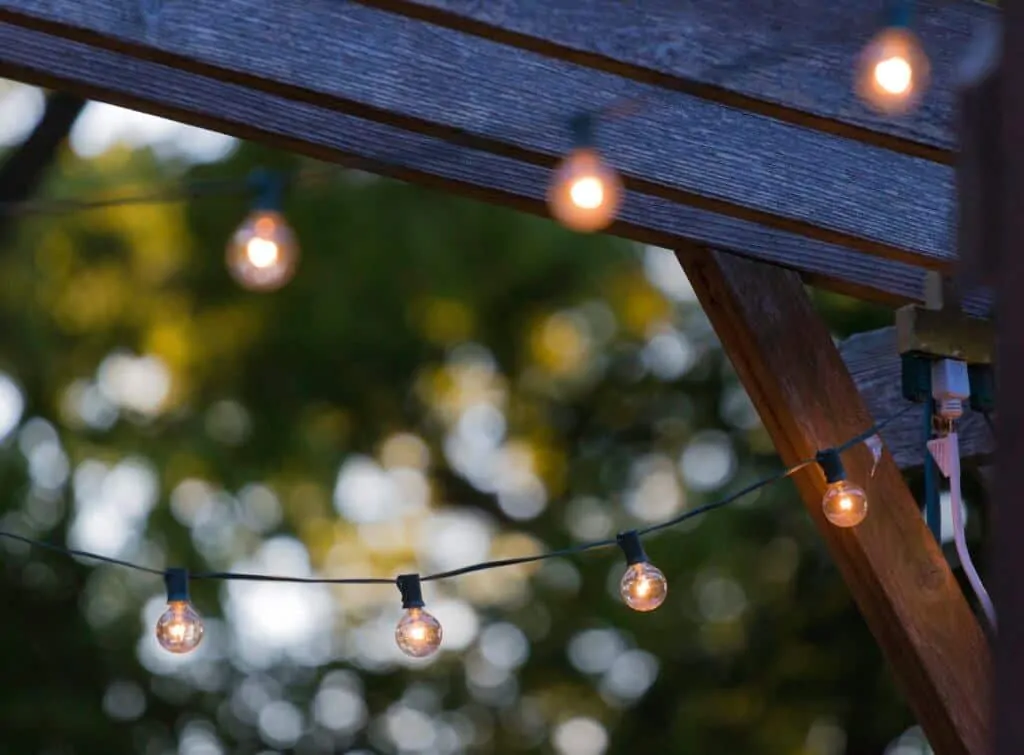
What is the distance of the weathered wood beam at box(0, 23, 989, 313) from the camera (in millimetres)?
2258

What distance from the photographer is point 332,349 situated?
5.95m

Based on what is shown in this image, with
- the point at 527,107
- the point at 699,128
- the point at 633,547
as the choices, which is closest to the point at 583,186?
the point at 527,107

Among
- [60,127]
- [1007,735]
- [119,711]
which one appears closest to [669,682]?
[119,711]

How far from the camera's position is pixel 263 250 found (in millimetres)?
2268

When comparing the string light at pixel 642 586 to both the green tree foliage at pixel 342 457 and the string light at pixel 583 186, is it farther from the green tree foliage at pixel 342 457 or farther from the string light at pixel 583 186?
the green tree foliage at pixel 342 457

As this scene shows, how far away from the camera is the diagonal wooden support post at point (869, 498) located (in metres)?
2.62

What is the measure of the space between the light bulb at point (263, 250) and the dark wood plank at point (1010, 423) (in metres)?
1.15

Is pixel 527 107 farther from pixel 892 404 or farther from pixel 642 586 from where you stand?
pixel 892 404

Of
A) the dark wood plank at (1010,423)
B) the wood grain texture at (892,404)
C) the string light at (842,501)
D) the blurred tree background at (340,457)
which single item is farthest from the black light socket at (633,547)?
the blurred tree background at (340,457)

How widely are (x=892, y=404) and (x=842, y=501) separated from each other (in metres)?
0.70

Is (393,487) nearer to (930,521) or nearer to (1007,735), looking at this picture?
(930,521)

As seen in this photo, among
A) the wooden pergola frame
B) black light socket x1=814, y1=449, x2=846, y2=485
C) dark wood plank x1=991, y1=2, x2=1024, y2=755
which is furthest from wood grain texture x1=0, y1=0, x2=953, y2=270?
dark wood plank x1=991, y1=2, x2=1024, y2=755

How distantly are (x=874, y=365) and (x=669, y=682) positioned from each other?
2.46m

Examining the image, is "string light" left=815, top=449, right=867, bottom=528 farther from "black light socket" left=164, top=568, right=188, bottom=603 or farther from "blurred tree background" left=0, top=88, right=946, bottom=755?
"blurred tree background" left=0, top=88, right=946, bottom=755
